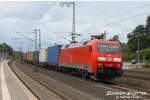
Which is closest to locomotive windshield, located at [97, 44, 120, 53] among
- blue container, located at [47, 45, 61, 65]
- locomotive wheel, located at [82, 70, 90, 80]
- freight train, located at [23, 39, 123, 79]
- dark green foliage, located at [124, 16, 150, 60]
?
freight train, located at [23, 39, 123, 79]

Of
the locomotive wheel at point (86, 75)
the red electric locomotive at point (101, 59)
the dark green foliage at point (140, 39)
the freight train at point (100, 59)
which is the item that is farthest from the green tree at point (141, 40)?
the red electric locomotive at point (101, 59)

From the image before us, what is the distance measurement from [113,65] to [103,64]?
74 cm

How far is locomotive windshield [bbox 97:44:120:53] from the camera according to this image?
97.5 ft

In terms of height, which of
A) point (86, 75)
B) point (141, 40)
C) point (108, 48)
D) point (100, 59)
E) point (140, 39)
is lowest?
point (86, 75)

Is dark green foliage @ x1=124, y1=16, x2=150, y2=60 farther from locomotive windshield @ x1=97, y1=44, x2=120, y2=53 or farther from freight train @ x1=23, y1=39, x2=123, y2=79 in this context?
locomotive windshield @ x1=97, y1=44, x2=120, y2=53

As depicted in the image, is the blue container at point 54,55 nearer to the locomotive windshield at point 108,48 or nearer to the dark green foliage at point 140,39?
the locomotive windshield at point 108,48

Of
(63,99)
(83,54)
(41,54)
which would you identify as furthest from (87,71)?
(41,54)

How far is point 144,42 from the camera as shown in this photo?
147 meters

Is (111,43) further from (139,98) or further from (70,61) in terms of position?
(139,98)

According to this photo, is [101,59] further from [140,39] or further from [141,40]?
[141,40]

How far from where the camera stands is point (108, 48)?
98.5 ft

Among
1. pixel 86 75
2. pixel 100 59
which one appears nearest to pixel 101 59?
pixel 100 59

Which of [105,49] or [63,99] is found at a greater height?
[105,49]

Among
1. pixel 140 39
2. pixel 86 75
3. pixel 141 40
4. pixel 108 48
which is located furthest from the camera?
pixel 141 40
